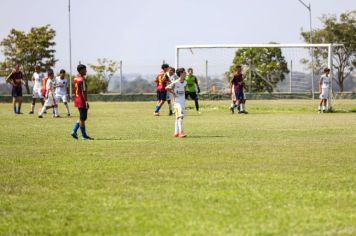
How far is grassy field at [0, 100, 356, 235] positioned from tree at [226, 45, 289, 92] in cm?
3364

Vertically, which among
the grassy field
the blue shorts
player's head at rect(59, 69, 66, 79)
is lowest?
the grassy field

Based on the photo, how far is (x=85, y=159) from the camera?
14297mm

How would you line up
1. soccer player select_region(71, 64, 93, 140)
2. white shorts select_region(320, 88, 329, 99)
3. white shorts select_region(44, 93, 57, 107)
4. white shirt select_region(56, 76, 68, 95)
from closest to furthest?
soccer player select_region(71, 64, 93, 140) → white shorts select_region(44, 93, 57, 107) → white shirt select_region(56, 76, 68, 95) → white shorts select_region(320, 88, 329, 99)

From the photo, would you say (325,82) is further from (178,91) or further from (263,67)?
(263,67)

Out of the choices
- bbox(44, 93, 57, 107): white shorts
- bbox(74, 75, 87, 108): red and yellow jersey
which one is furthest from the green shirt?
bbox(74, 75, 87, 108): red and yellow jersey

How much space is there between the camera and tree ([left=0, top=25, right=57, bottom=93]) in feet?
227

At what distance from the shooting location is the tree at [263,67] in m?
53.1

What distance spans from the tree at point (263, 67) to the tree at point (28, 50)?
65.6ft

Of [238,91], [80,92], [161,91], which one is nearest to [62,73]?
[161,91]

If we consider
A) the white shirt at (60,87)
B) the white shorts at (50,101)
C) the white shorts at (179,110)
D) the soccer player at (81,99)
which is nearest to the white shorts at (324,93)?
the white shirt at (60,87)

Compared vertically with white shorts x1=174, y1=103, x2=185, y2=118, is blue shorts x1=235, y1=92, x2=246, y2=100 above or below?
above

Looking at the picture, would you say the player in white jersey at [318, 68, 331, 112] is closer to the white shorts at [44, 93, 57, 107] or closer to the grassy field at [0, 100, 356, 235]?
the white shorts at [44, 93, 57, 107]

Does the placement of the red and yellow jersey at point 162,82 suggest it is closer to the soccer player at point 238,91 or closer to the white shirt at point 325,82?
the soccer player at point 238,91

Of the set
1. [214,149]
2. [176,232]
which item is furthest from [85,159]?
Answer: [176,232]
